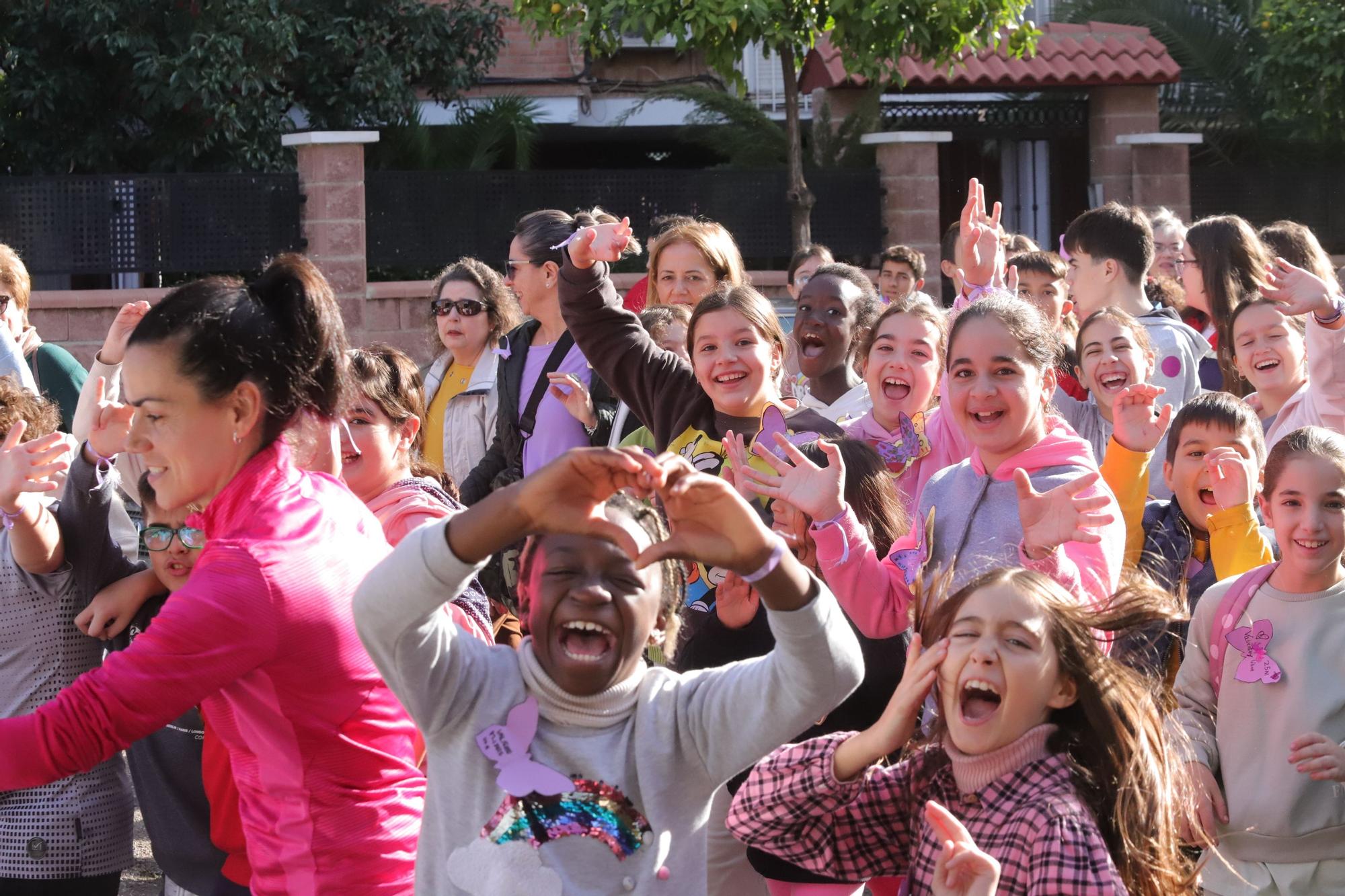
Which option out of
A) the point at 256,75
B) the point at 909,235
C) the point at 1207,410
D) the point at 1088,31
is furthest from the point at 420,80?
the point at 1207,410

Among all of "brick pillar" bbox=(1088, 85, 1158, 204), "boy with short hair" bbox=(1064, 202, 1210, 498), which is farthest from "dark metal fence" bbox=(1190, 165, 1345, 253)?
"boy with short hair" bbox=(1064, 202, 1210, 498)

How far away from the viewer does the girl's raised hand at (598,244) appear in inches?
165

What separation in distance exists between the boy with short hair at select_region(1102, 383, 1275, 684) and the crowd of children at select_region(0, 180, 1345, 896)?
1cm

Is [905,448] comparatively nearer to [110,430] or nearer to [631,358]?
[631,358]

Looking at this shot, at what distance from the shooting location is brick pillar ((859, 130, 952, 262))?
42.4ft

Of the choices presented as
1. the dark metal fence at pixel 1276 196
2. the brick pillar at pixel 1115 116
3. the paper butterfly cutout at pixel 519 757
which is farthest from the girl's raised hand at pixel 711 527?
the brick pillar at pixel 1115 116

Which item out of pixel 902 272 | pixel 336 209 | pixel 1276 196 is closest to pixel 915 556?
pixel 902 272

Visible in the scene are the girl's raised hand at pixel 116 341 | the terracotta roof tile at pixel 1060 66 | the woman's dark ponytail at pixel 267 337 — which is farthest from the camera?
the terracotta roof tile at pixel 1060 66

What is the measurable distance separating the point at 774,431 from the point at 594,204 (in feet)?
29.0

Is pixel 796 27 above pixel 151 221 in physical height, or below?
above

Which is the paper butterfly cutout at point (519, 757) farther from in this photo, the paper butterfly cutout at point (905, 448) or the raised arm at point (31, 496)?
the paper butterfly cutout at point (905, 448)

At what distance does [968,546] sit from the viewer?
3.51m

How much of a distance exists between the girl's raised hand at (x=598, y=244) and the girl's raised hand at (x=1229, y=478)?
158 centimetres

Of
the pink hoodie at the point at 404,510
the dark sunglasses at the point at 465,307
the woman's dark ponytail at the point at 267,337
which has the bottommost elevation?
the pink hoodie at the point at 404,510
